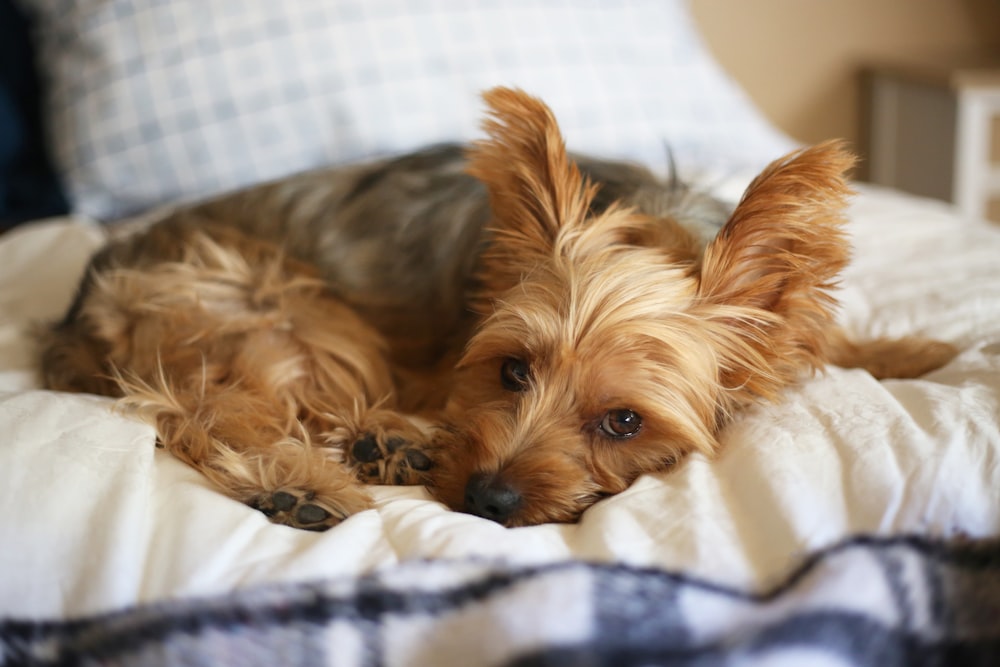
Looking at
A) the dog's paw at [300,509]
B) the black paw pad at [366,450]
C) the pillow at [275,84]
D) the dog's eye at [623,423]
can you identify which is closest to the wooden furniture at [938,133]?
the pillow at [275,84]

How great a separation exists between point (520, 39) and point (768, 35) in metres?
2.16

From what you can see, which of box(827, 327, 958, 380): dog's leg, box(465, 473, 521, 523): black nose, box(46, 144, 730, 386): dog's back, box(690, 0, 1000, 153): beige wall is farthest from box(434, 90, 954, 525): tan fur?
box(690, 0, 1000, 153): beige wall

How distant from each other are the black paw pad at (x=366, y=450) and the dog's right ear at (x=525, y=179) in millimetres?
438

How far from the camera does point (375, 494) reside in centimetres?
162

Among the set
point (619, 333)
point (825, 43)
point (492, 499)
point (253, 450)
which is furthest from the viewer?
point (825, 43)

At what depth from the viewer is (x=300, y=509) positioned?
1549 millimetres

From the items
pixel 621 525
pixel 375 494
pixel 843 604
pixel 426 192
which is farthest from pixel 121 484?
pixel 426 192

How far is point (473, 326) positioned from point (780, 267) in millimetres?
727

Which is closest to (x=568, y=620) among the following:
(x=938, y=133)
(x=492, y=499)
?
(x=492, y=499)

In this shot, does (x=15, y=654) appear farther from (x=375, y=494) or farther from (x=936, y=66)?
(x=936, y=66)

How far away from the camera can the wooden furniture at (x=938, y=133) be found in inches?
155

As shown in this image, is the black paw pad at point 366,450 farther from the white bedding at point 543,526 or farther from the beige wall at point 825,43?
the beige wall at point 825,43

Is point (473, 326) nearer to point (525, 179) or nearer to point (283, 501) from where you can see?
point (525, 179)

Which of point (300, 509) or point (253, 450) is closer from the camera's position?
point (300, 509)
